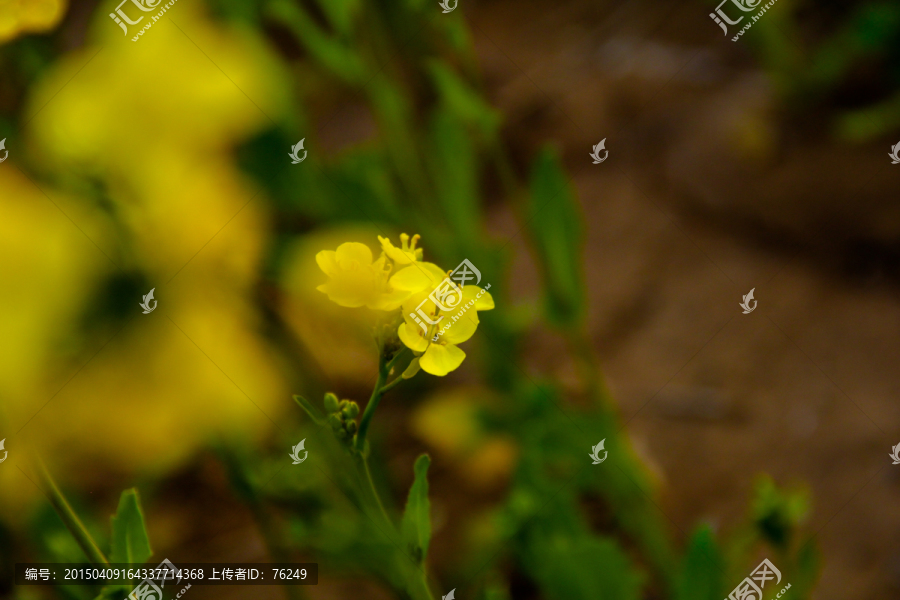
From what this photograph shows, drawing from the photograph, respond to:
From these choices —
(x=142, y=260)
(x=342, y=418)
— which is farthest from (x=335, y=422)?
(x=142, y=260)

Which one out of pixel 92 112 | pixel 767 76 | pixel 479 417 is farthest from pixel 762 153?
pixel 92 112

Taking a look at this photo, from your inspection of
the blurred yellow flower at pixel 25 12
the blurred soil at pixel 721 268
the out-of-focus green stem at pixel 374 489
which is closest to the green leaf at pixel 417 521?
the out-of-focus green stem at pixel 374 489

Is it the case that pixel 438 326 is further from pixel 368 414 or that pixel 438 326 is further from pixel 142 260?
pixel 142 260

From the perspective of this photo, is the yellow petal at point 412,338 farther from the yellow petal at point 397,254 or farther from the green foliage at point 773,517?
the green foliage at point 773,517

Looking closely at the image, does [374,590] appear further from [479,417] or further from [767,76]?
[767,76]

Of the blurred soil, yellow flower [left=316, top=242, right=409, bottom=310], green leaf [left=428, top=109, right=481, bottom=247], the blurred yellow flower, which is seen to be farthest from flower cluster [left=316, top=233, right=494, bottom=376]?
the blurred soil

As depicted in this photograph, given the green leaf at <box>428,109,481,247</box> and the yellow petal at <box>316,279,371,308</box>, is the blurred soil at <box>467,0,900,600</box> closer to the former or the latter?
the green leaf at <box>428,109,481,247</box>
